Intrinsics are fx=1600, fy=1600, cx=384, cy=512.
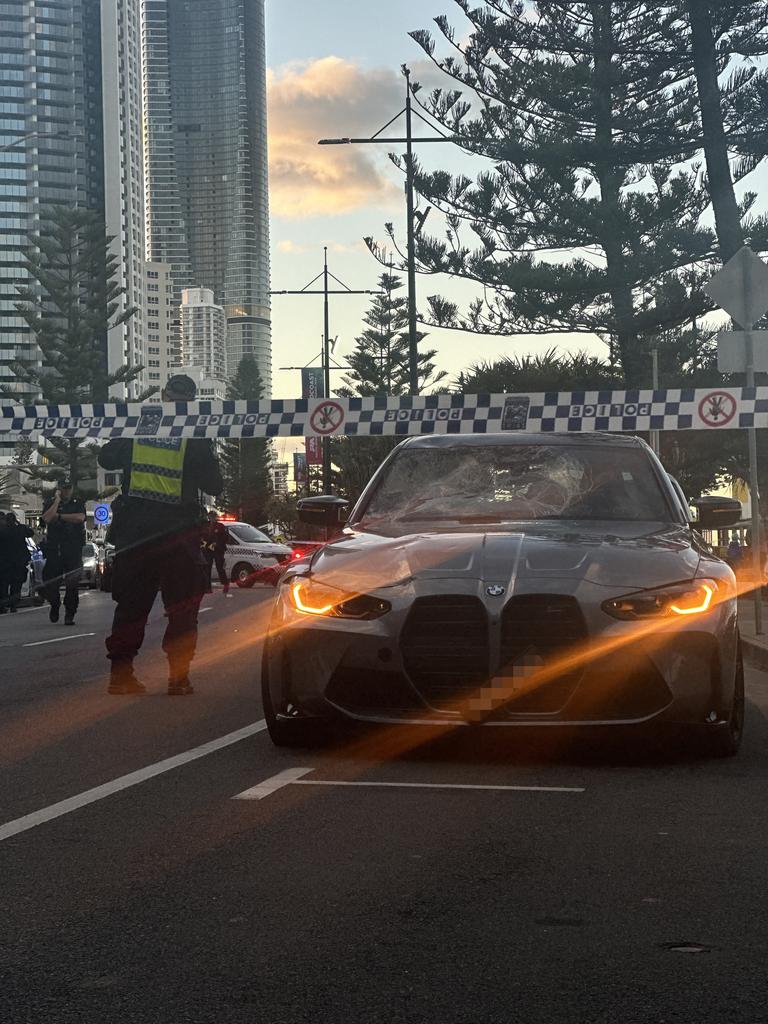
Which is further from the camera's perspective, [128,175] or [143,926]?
[128,175]

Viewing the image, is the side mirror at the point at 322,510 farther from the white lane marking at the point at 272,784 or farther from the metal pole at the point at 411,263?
the metal pole at the point at 411,263

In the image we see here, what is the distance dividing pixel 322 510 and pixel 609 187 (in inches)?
1201

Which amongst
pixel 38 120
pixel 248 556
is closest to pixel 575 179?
pixel 248 556

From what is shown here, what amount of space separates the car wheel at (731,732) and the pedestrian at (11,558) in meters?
20.1

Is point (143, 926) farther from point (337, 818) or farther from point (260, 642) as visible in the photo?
point (260, 642)

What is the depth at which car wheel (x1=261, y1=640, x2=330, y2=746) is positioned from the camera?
6867mm

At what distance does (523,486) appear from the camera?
7965 mm

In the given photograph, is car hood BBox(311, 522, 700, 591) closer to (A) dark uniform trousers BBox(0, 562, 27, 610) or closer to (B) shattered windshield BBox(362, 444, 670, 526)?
(B) shattered windshield BBox(362, 444, 670, 526)

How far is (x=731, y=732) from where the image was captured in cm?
672

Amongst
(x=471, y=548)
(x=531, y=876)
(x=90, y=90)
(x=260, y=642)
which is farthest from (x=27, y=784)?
(x=90, y=90)

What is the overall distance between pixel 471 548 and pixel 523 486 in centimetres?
134

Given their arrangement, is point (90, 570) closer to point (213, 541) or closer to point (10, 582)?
point (10, 582)

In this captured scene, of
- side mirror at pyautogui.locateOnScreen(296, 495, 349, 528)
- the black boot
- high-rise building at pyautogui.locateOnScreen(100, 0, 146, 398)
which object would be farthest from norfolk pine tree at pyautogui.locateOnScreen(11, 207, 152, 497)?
high-rise building at pyautogui.locateOnScreen(100, 0, 146, 398)

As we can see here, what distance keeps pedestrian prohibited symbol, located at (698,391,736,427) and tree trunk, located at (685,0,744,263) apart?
15.0 m
